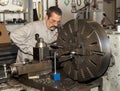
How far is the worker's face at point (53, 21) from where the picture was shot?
185 centimetres

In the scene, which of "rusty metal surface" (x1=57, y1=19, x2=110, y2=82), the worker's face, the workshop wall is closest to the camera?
"rusty metal surface" (x1=57, y1=19, x2=110, y2=82)

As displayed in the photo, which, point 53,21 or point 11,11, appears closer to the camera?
point 53,21

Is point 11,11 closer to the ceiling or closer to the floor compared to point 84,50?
closer to the ceiling

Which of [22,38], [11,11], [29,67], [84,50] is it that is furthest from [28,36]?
[11,11]

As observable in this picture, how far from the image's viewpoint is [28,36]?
1.94 metres

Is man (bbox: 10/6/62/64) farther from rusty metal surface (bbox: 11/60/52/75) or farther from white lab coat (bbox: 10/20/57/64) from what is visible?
rusty metal surface (bbox: 11/60/52/75)

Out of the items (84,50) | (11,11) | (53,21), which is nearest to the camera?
(84,50)

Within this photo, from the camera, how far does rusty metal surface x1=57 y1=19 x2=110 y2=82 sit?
131 centimetres

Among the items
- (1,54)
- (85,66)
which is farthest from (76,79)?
(1,54)

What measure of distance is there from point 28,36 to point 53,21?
253 millimetres

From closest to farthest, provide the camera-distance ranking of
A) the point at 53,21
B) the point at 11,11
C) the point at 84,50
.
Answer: the point at 84,50 < the point at 53,21 < the point at 11,11

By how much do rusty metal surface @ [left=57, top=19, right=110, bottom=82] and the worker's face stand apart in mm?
386

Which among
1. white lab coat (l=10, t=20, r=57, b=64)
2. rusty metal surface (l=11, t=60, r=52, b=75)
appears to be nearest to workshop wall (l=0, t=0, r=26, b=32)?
white lab coat (l=10, t=20, r=57, b=64)

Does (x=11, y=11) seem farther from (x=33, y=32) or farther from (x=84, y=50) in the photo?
(x=84, y=50)
